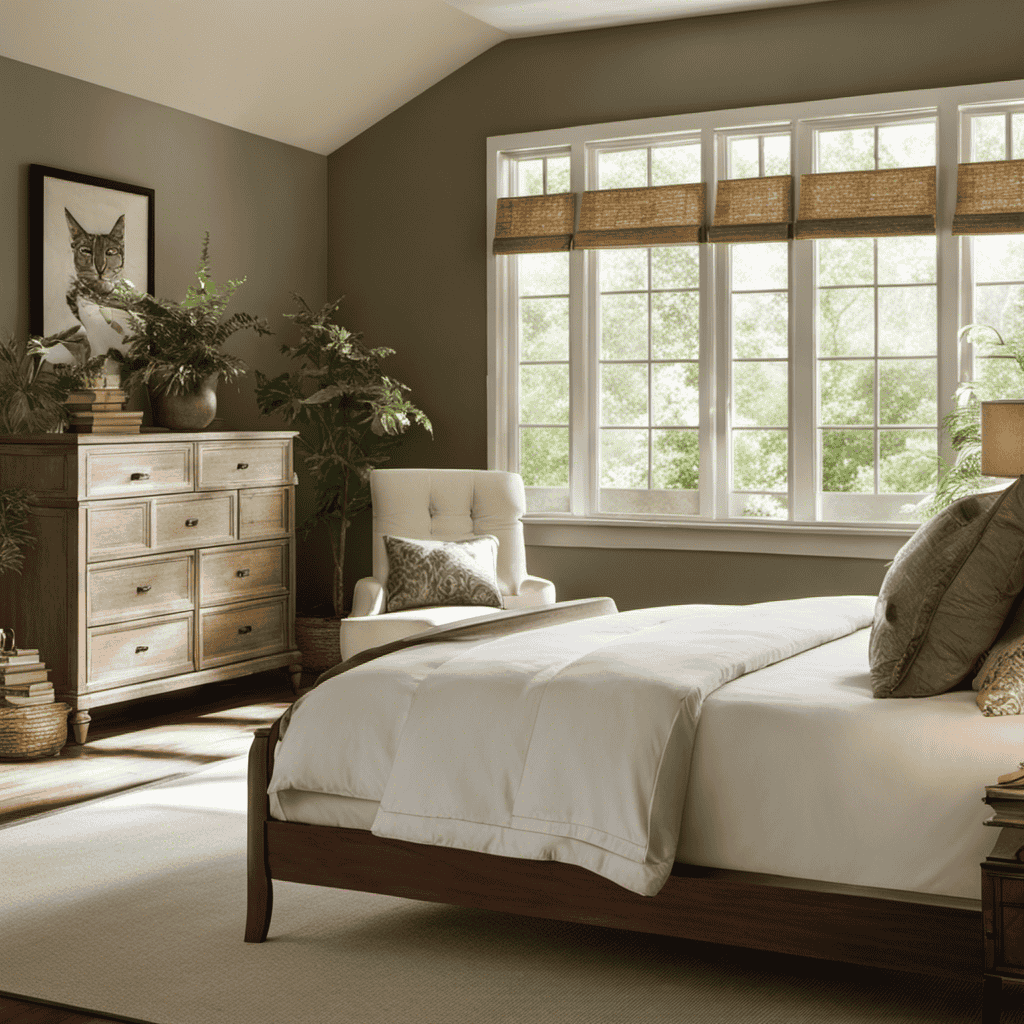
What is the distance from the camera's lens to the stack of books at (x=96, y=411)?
482 cm

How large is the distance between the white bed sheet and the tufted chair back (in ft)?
10.3

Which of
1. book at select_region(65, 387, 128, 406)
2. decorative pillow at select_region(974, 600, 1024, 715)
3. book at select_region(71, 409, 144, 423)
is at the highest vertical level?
book at select_region(65, 387, 128, 406)

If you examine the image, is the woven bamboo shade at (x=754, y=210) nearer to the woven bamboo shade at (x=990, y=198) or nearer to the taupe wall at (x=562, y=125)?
the taupe wall at (x=562, y=125)

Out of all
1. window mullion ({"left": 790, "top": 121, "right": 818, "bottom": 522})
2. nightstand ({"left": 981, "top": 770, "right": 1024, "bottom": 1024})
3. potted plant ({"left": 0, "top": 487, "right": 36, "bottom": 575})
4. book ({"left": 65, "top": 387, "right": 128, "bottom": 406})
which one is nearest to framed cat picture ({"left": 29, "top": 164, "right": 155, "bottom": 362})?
book ({"left": 65, "top": 387, "right": 128, "bottom": 406})

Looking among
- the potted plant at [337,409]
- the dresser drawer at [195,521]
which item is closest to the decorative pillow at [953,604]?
the dresser drawer at [195,521]

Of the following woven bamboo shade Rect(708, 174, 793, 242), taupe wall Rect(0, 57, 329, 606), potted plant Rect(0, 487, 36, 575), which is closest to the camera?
potted plant Rect(0, 487, 36, 575)

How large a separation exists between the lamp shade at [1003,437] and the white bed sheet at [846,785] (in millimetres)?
885

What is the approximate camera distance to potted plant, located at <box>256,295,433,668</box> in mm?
6000

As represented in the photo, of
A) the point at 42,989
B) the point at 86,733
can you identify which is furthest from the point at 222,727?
the point at 42,989

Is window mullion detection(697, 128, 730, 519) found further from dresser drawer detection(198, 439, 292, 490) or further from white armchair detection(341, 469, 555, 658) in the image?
dresser drawer detection(198, 439, 292, 490)

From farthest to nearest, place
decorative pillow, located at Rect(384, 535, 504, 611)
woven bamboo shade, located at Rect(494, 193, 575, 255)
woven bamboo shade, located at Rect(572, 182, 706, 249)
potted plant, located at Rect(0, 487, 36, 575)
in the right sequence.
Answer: woven bamboo shade, located at Rect(494, 193, 575, 255)
woven bamboo shade, located at Rect(572, 182, 706, 249)
decorative pillow, located at Rect(384, 535, 504, 611)
potted plant, located at Rect(0, 487, 36, 575)

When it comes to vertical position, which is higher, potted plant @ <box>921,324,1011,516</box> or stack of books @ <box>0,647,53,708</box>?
potted plant @ <box>921,324,1011,516</box>

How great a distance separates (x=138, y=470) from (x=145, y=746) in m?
1.03

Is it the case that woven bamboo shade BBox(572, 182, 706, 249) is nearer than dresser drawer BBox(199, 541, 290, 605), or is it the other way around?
dresser drawer BBox(199, 541, 290, 605)
